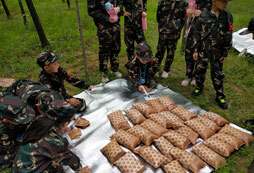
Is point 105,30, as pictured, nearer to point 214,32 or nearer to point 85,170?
point 214,32

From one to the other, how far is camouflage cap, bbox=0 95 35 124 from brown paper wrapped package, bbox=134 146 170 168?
68.7 inches

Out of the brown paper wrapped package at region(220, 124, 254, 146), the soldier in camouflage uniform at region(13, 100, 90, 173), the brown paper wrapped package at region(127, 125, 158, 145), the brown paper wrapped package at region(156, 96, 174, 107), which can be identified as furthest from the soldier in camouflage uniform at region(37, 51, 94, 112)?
the brown paper wrapped package at region(220, 124, 254, 146)

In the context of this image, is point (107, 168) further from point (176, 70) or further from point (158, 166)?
point (176, 70)

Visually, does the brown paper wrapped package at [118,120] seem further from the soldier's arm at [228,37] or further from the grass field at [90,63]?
the soldier's arm at [228,37]

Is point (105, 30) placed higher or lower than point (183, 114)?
higher

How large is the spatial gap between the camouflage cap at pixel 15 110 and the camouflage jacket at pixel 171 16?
388cm

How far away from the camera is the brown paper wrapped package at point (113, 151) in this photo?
10.1ft

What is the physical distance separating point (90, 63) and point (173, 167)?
4.58 m

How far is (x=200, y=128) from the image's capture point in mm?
3498

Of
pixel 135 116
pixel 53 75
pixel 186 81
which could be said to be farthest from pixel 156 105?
pixel 53 75

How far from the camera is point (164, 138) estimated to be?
338 cm

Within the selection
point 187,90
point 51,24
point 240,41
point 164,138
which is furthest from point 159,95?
point 51,24

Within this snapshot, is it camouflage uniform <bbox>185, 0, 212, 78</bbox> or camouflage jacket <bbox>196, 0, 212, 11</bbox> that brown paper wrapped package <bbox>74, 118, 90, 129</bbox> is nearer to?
camouflage uniform <bbox>185, 0, 212, 78</bbox>

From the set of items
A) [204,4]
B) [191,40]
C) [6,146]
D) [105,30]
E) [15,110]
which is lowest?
[6,146]
